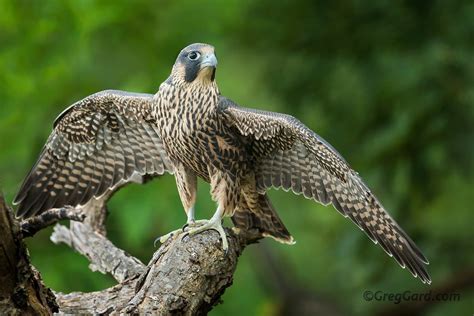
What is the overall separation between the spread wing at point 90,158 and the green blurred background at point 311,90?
161 centimetres

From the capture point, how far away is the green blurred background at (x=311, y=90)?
8.60 m

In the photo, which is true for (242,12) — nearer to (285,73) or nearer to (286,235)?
(285,73)

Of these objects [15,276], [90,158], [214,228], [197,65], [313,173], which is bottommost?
[15,276]

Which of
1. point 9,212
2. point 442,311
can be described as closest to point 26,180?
point 9,212

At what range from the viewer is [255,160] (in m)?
6.42

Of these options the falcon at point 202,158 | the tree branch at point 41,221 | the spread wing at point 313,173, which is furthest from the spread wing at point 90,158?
the tree branch at point 41,221

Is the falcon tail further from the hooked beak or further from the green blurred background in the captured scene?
the green blurred background

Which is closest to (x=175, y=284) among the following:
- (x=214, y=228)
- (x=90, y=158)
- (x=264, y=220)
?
(x=214, y=228)

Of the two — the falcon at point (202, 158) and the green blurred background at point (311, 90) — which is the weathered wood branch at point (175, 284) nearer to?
the falcon at point (202, 158)

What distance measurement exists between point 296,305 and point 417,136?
11.4ft

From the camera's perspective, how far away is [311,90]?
10.2 m

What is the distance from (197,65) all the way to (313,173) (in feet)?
3.54

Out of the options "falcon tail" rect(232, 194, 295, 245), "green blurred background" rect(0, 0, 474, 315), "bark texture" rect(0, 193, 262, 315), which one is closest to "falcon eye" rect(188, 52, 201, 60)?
"falcon tail" rect(232, 194, 295, 245)

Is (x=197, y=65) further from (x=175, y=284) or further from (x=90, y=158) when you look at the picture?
(x=175, y=284)
